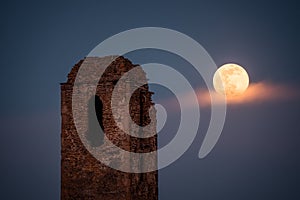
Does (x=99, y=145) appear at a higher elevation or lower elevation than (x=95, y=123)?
lower

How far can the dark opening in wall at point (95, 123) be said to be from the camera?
12.1 metres

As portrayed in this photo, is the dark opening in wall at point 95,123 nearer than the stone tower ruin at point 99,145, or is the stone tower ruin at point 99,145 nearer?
the stone tower ruin at point 99,145

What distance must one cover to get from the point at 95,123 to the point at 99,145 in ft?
1.91

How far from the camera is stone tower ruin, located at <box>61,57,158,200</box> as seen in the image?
11.8 meters

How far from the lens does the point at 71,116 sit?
12266 mm

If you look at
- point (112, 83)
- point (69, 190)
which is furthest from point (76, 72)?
point (69, 190)

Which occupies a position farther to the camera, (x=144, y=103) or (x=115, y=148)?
(x=144, y=103)

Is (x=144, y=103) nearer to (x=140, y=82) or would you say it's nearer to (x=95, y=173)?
(x=140, y=82)

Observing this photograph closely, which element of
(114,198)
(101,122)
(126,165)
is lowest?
Answer: (114,198)

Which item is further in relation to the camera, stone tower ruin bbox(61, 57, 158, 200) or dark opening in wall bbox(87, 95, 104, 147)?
dark opening in wall bbox(87, 95, 104, 147)

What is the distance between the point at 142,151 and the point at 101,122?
1.34 m

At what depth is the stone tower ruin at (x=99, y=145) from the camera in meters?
11.8

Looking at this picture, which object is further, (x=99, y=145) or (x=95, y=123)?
(x=95, y=123)

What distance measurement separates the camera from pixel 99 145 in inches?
474
